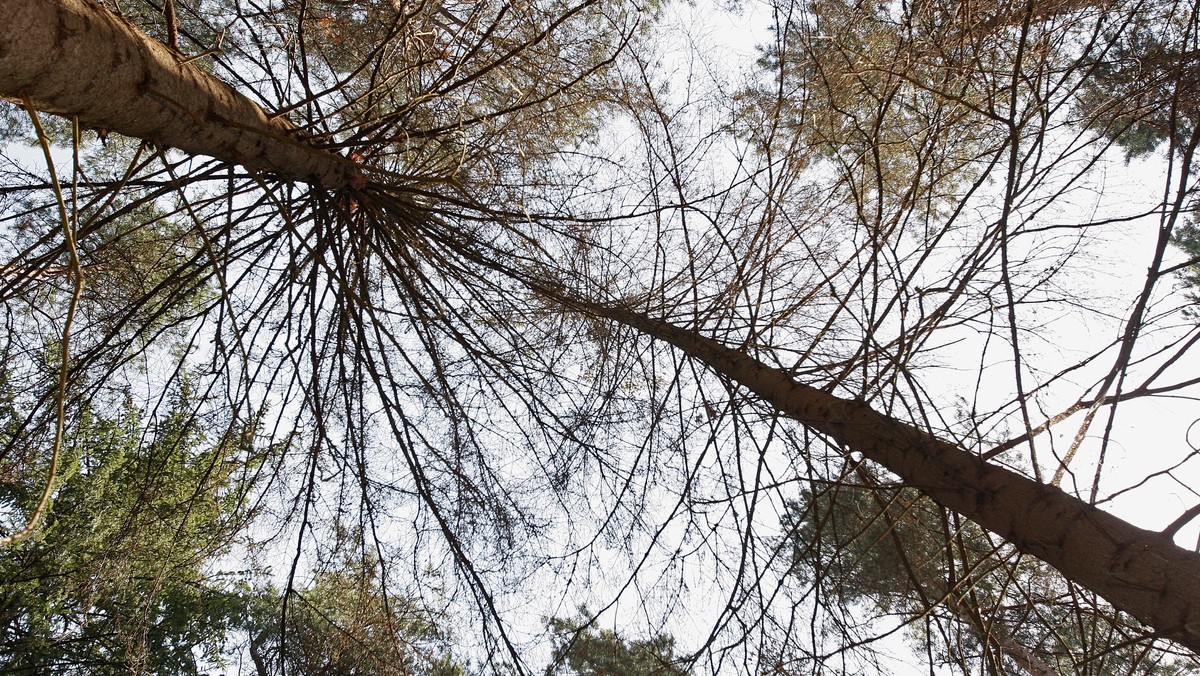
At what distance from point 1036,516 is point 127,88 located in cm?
200

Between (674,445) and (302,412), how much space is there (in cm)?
151

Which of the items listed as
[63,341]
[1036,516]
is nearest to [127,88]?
[63,341]

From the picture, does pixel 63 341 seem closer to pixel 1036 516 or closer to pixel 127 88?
pixel 127 88

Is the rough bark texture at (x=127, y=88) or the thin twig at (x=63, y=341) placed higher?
the rough bark texture at (x=127, y=88)

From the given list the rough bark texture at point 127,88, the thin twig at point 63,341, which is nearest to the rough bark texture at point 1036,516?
the thin twig at point 63,341

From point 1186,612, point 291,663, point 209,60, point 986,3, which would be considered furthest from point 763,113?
point 291,663

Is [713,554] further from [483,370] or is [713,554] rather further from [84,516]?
[84,516]

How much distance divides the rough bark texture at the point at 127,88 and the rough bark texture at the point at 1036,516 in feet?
5.19

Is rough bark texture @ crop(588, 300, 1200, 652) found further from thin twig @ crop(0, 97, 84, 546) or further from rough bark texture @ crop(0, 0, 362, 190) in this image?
rough bark texture @ crop(0, 0, 362, 190)

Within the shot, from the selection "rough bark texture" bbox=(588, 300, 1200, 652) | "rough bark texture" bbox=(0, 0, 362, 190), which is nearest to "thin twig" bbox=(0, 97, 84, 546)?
"rough bark texture" bbox=(0, 0, 362, 190)

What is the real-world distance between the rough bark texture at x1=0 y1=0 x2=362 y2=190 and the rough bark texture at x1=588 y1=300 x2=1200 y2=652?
158 cm

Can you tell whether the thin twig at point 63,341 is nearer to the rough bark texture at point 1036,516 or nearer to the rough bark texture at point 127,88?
the rough bark texture at point 127,88

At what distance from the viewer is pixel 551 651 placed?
7.37 ft

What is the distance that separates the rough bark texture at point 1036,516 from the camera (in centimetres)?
96
